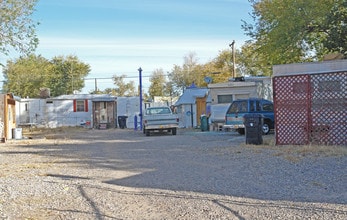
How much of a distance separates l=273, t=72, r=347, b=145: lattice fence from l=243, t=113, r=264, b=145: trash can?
68cm

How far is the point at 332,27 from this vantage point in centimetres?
1955

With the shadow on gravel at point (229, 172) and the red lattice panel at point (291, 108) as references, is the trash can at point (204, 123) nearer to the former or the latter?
the red lattice panel at point (291, 108)

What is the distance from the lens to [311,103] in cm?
1422

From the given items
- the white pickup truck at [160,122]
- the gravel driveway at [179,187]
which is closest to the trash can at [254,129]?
the gravel driveway at [179,187]

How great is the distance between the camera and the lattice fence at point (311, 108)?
547 inches

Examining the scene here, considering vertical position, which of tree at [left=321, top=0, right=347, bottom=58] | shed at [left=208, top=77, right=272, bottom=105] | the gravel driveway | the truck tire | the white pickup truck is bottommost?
the gravel driveway

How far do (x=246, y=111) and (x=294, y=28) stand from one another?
435 cm

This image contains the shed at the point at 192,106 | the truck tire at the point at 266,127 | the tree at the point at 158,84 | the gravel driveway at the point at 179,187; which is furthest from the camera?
the tree at the point at 158,84

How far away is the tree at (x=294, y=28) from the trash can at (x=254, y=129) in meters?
5.67

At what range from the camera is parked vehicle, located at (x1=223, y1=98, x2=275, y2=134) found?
67.4ft

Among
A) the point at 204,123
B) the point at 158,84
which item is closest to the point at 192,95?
the point at 204,123

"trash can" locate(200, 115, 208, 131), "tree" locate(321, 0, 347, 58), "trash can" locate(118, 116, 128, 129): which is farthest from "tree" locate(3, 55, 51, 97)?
"tree" locate(321, 0, 347, 58)

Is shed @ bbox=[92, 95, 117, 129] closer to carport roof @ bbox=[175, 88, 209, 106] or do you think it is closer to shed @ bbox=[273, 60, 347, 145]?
carport roof @ bbox=[175, 88, 209, 106]

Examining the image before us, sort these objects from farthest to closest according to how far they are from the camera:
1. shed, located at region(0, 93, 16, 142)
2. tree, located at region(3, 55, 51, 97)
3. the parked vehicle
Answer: tree, located at region(3, 55, 51, 97) → shed, located at region(0, 93, 16, 142) → the parked vehicle
